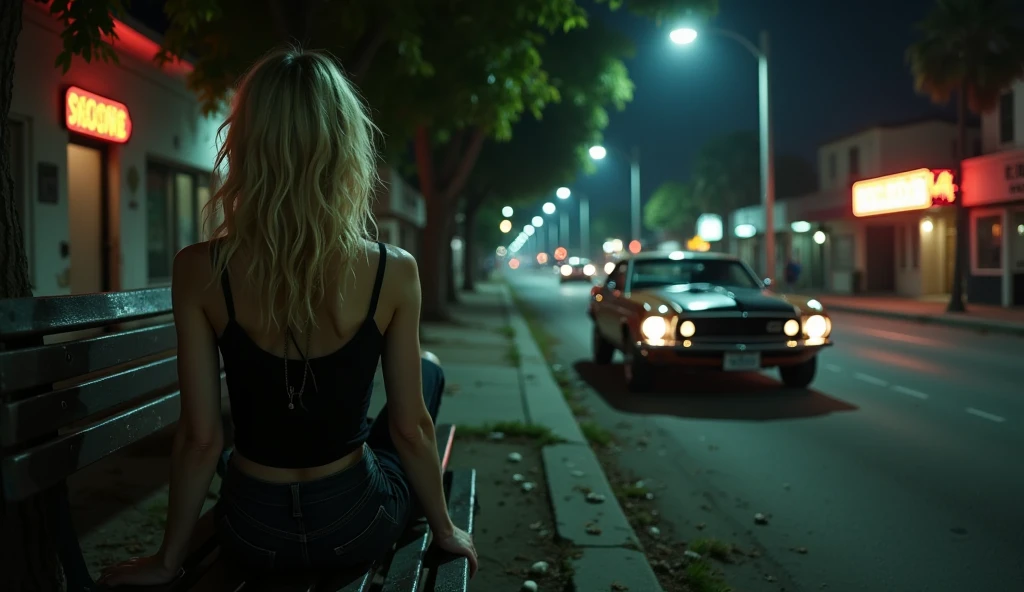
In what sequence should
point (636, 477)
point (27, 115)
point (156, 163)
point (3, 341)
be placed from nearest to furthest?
point (3, 341) → point (636, 477) → point (27, 115) → point (156, 163)

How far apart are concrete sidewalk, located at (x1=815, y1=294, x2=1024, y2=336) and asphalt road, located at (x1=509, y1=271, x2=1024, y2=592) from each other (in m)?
7.41

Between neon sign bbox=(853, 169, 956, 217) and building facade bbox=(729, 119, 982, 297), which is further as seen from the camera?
building facade bbox=(729, 119, 982, 297)

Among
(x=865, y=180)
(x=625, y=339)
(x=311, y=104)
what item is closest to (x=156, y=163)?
(x=625, y=339)

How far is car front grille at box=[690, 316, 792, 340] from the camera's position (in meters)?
9.46

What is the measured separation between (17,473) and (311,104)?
3.74 feet

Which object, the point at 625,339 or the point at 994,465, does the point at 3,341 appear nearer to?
the point at 994,465

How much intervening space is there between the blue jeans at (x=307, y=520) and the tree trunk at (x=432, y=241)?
715 inches

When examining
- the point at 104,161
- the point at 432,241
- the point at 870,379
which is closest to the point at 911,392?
the point at 870,379

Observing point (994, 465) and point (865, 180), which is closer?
point (994, 465)

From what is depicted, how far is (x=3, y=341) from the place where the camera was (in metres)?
2.27

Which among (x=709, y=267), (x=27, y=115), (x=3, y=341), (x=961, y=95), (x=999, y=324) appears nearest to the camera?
(x=3, y=341)

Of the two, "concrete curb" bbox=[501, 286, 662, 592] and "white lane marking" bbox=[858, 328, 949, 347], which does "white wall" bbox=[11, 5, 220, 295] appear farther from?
"white lane marking" bbox=[858, 328, 949, 347]

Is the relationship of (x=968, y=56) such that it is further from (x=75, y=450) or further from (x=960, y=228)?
(x=75, y=450)

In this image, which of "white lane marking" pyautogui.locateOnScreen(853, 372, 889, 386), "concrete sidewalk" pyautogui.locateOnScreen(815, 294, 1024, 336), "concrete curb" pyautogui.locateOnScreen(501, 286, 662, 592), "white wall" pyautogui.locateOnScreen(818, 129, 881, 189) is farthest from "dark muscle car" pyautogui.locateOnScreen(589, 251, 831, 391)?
"white wall" pyautogui.locateOnScreen(818, 129, 881, 189)
